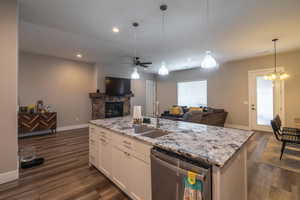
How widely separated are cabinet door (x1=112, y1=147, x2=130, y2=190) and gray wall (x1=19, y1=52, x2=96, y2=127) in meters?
4.58

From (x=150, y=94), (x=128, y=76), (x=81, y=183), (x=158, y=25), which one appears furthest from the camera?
(x=150, y=94)

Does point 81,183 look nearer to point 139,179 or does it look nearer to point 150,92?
point 139,179

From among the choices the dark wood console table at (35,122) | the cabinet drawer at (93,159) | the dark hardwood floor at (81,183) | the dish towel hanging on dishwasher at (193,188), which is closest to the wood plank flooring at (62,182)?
the dark hardwood floor at (81,183)

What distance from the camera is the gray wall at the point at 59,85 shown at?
15.2ft

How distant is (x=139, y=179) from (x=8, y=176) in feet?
7.32

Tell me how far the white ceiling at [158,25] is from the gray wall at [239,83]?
0.79 meters

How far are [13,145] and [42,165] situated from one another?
0.75 m

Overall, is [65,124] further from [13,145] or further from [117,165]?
[117,165]

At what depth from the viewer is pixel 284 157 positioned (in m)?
2.93

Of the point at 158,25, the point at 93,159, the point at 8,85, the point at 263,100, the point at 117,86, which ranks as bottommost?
the point at 93,159

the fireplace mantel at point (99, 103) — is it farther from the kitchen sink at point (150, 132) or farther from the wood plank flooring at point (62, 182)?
the kitchen sink at point (150, 132)

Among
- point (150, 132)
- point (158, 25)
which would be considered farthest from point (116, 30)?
point (150, 132)

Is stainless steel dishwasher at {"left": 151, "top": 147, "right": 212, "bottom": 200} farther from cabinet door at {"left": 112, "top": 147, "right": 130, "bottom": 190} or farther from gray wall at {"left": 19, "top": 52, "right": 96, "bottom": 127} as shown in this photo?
gray wall at {"left": 19, "top": 52, "right": 96, "bottom": 127}

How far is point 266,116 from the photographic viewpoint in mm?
5039
